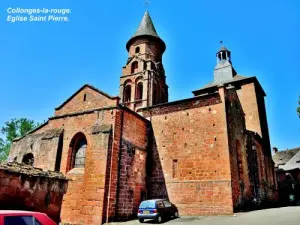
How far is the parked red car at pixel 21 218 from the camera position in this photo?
425 cm

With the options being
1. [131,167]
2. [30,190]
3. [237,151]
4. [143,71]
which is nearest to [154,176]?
[131,167]

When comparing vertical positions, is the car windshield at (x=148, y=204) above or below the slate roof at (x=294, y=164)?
below

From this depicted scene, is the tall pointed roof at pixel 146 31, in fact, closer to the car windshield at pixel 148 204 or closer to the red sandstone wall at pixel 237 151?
the red sandstone wall at pixel 237 151

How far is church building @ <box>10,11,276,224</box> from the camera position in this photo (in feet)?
46.5

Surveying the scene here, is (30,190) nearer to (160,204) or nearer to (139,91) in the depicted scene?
(160,204)

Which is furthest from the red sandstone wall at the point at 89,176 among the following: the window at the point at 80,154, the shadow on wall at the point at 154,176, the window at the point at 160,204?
the shadow on wall at the point at 154,176

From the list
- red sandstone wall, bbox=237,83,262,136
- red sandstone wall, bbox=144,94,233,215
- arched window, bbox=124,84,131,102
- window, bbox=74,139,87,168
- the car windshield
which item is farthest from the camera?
arched window, bbox=124,84,131,102

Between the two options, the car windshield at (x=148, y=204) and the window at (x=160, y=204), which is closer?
the car windshield at (x=148, y=204)

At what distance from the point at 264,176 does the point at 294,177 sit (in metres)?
15.9

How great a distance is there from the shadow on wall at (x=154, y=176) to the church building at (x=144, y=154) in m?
0.07

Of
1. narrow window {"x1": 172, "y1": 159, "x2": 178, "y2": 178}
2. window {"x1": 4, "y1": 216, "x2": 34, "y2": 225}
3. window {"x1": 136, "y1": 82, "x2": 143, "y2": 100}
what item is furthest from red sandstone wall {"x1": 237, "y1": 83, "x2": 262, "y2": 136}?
window {"x1": 4, "y1": 216, "x2": 34, "y2": 225}

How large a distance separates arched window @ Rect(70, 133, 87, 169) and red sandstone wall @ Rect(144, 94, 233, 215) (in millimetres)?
5071

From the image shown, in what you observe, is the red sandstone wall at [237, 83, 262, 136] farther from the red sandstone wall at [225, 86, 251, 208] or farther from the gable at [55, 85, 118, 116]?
the gable at [55, 85, 118, 116]

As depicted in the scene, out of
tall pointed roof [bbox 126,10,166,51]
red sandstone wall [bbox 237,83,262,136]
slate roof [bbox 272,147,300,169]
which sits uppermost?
tall pointed roof [bbox 126,10,166,51]
